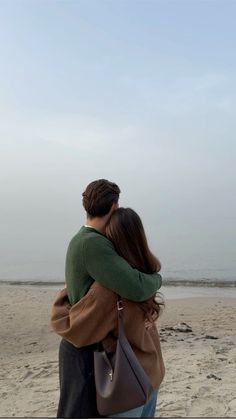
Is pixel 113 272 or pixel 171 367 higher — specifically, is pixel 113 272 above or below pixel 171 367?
above

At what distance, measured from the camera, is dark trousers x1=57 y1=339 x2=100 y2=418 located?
2.19 meters

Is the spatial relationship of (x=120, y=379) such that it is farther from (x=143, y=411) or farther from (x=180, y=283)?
(x=180, y=283)

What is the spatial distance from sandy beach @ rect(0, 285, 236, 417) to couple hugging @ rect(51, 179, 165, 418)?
225 centimetres

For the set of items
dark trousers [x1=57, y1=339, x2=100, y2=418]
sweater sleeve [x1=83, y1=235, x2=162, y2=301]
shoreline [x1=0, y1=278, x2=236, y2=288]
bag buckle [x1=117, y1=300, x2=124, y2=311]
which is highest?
sweater sleeve [x1=83, y1=235, x2=162, y2=301]

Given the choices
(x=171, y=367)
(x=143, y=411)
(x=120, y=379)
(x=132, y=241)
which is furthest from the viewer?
(x=171, y=367)

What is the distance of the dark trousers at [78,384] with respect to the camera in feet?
7.17

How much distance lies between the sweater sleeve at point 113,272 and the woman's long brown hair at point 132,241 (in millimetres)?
51

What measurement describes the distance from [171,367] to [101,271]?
3.97 metres

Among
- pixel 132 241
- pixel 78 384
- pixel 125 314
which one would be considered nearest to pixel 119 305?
pixel 125 314

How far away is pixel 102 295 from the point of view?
2160mm

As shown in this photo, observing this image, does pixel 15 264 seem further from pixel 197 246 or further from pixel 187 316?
pixel 187 316

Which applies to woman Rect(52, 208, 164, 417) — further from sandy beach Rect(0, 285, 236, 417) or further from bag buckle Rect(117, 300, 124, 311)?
sandy beach Rect(0, 285, 236, 417)

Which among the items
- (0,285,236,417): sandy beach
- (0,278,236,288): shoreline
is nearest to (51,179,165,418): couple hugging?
(0,285,236,417): sandy beach

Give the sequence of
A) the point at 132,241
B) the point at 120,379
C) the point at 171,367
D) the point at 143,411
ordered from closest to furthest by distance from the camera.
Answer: the point at 120,379, the point at 132,241, the point at 143,411, the point at 171,367
